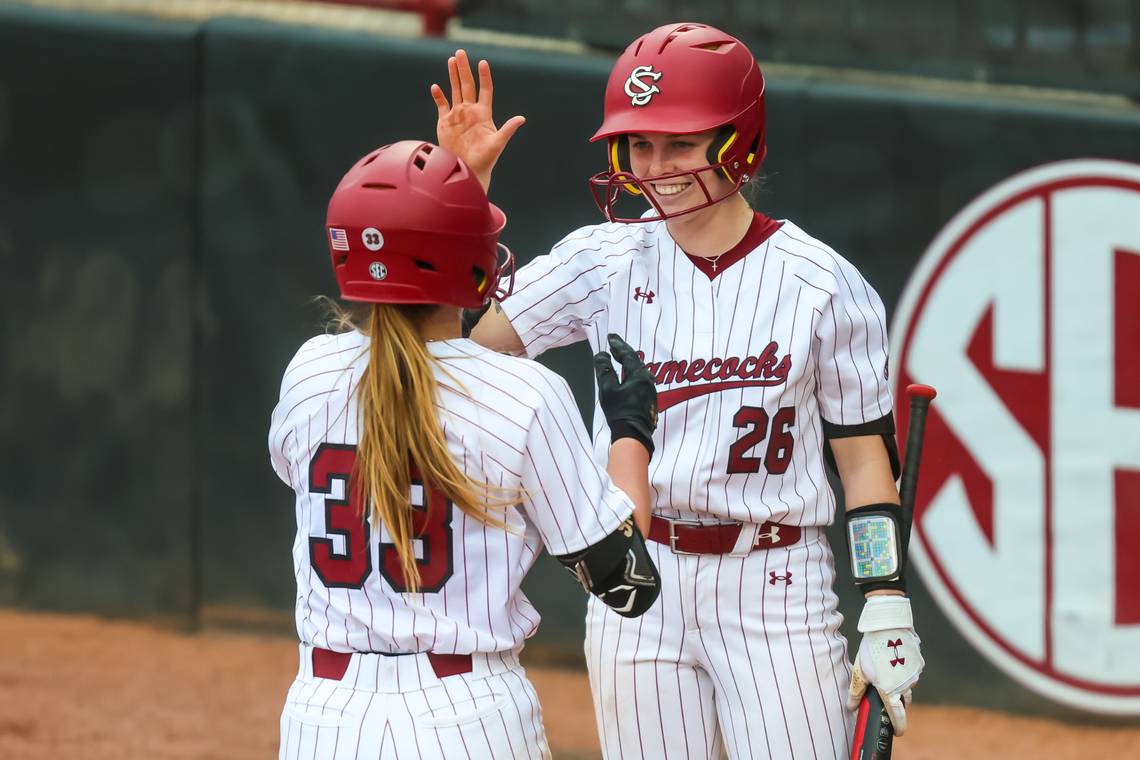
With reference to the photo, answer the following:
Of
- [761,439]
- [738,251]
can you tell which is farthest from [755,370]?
[738,251]

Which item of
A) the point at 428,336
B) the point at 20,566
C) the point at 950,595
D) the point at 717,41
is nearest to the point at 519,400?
the point at 428,336

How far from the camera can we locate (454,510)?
2.34 meters

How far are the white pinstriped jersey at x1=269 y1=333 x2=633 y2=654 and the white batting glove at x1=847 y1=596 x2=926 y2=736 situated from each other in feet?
2.37

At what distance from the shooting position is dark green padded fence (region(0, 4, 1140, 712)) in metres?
5.71

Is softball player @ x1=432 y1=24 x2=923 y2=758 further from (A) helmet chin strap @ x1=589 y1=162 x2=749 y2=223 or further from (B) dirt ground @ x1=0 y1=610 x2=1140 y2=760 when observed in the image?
(B) dirt ground @ x1=0 y1=610 x2=1140 y2=760

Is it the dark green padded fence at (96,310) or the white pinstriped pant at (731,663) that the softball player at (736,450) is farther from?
the dark green padded fence at (96,310)

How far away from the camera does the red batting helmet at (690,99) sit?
115 inches

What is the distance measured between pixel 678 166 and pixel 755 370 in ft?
1.32

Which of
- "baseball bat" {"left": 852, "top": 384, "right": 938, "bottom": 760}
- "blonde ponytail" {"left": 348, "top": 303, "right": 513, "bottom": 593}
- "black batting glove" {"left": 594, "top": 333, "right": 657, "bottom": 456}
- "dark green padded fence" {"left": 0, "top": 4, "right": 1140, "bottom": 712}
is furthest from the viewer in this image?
"dark green padded fence" {"left": 0, "top": 4, "right": 1140, "bottom": 712}

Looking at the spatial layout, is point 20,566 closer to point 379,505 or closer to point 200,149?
point 200,149

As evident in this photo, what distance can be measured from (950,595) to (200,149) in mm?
3137

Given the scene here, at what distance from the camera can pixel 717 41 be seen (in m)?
3.05

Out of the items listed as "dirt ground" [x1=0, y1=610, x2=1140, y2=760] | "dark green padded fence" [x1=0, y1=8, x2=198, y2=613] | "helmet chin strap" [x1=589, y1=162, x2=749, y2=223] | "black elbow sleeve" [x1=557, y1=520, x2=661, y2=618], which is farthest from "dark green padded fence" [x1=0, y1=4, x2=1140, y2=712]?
"black elbow sleeve" [x1=557, y1=520, x2=661, y2=618]

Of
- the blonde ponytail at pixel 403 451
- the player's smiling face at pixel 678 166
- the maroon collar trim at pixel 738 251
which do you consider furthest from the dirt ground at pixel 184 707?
the blonde ponytail at pixel 403 451
